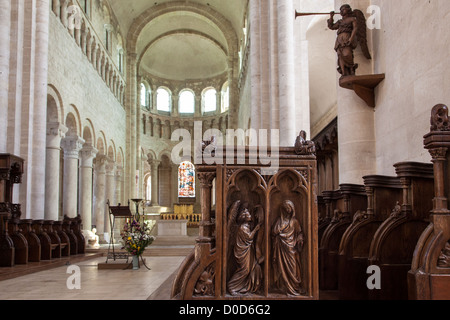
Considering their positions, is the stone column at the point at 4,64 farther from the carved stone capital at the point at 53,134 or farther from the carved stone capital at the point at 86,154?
the carved stone capital at the point at 86,154

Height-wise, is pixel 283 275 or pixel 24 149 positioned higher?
pixel 24 149

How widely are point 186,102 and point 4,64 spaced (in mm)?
23472

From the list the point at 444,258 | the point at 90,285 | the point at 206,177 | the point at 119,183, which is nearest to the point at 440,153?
the point at 444,258

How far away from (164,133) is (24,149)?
21.0 m

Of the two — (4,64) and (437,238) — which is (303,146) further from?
(4,64)

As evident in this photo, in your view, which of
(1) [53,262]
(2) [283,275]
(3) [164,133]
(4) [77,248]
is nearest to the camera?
(2) [283,275]

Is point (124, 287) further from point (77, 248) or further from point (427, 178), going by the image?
point (77, 248)

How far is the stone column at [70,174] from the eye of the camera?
17.1 m

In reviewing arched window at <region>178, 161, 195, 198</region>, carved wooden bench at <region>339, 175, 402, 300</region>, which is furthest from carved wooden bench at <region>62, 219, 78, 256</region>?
arched window at <region>178, 161, 195, 198</region>

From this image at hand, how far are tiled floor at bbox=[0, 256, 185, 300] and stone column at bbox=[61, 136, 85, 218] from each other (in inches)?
299

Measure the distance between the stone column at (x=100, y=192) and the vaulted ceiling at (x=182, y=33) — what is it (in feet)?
27.4

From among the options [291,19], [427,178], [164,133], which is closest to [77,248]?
[291,19]

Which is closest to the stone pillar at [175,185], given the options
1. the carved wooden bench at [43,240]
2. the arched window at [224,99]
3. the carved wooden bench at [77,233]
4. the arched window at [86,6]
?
the arched window at [224,99]
